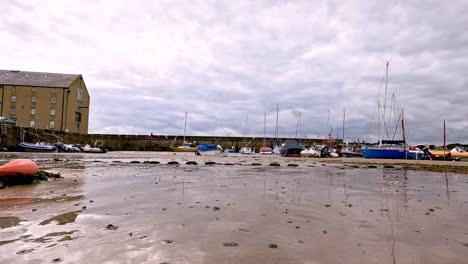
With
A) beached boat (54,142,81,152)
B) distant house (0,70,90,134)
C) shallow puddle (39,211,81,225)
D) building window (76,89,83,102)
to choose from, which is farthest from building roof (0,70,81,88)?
shallow puddle (39,211,81,225)

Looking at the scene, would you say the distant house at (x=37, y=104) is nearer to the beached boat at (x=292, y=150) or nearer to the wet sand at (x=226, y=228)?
the beached boat at (x=292, y=150)

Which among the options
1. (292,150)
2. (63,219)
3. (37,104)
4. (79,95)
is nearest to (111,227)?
(63,219)

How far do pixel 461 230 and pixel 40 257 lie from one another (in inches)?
231

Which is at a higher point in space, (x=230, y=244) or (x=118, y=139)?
(x=118, y=139)

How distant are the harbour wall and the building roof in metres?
12.1

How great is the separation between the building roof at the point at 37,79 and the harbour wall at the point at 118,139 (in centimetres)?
1211

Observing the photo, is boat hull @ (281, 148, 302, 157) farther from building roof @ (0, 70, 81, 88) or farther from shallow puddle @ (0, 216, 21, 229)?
building roof @ (0, 70, 81, 88)

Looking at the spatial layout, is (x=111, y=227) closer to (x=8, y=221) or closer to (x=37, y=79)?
(x=8, y=221)

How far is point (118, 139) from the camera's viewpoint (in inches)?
2987

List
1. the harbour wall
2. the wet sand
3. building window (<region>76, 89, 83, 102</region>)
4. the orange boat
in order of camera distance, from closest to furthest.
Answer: the wet sand < the orange boat < the harbour wall < building window (<region>76, 89, 83, 102</region>)

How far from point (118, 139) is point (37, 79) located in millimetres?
22473

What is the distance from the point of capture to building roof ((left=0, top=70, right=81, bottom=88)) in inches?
2389

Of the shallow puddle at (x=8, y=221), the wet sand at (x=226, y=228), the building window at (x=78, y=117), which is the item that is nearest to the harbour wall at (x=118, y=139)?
the building window at (x=78, y=117)

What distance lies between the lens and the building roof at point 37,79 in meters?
60.7
